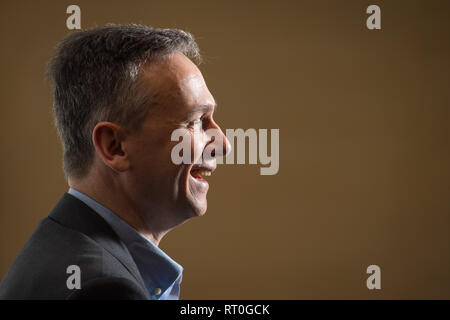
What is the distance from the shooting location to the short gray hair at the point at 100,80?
995 mm

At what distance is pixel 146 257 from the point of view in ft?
3.27

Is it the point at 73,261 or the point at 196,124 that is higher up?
the point at 196,124

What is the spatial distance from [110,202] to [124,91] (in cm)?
21

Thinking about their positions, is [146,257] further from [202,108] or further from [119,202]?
[202,108]

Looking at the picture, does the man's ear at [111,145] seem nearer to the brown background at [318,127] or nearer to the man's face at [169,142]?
the man's face at [169,142]

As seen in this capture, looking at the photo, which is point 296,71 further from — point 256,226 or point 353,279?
point 353,279

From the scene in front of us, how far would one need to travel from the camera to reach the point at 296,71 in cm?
331

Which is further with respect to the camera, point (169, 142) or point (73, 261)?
point (169, 142)

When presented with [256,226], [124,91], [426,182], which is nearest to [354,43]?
[426,182]

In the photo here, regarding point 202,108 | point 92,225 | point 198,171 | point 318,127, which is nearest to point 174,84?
point 202,108

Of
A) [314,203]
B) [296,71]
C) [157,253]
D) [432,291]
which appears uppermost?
[296,71]

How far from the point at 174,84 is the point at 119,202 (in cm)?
25

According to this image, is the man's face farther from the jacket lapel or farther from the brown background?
the brown background
